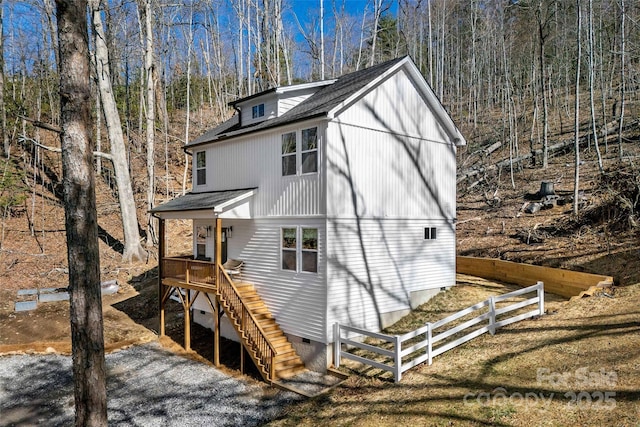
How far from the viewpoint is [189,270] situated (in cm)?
1426

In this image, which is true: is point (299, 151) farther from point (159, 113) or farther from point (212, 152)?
point (159, 113)

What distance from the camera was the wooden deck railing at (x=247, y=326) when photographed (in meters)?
11.4

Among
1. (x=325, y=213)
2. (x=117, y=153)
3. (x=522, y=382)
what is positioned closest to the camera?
(x=522, y=382)

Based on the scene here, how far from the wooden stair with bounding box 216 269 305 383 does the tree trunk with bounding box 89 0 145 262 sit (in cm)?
1196

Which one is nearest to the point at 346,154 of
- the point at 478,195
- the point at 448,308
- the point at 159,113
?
the point at 448,308

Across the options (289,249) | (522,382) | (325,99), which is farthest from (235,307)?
(522,382)

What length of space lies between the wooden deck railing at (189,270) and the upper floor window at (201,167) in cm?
342

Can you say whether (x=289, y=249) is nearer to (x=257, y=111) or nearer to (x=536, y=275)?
(x=257, y=111)

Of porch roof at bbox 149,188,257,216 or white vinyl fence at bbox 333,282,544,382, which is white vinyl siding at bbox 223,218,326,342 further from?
porch roof at bbox 149,188,257,216

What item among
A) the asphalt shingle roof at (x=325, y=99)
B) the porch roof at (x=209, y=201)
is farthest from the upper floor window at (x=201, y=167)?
the porch roof at (x=209, y=201)

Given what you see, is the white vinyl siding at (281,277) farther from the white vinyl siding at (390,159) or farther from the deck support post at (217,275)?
the white vinyl siding at (390,159)

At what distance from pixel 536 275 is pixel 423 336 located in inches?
219

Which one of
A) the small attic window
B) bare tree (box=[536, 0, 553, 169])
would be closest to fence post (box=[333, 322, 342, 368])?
the small attic window

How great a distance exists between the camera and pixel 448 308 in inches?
532
